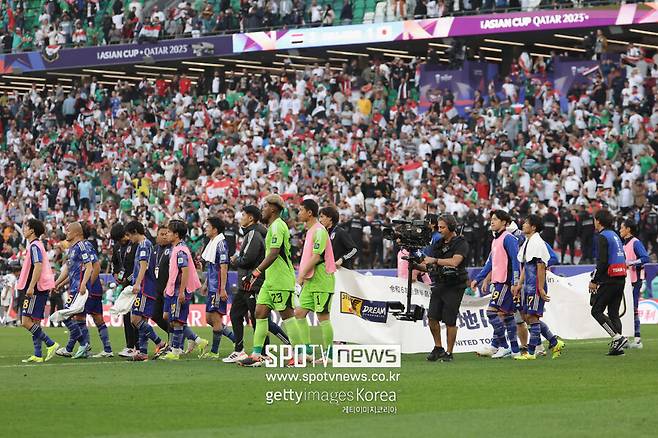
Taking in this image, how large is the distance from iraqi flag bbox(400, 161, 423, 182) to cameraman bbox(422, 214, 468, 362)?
19514 mm

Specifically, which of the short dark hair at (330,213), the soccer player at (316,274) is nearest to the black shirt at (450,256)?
the short dark hair at (330,213)

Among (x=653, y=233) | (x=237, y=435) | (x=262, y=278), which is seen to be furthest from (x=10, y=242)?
(x=237, y=435)

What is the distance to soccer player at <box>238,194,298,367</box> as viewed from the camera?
51.8 ft

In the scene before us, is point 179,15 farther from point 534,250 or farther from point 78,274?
point 534,250

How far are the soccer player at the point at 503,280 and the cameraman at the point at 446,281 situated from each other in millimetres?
698

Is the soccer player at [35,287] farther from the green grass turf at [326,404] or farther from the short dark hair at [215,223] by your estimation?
the short dark hair at [215,223]

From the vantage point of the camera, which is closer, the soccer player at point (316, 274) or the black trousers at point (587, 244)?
the soccer player at point (316, 274)

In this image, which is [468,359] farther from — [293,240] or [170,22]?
[170,22]

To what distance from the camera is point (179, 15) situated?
49.6m

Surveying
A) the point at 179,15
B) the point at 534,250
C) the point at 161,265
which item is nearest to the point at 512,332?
the point at 534,250

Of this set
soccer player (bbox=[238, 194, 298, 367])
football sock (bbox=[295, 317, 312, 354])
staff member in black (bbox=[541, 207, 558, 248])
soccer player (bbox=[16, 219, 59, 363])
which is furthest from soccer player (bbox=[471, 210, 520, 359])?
staff member in black (bbox=[541, 207, 558, 248])

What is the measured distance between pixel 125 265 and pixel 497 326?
5701 millimetres

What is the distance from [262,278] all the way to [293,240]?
53.2 ft

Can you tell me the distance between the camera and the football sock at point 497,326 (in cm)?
1816
